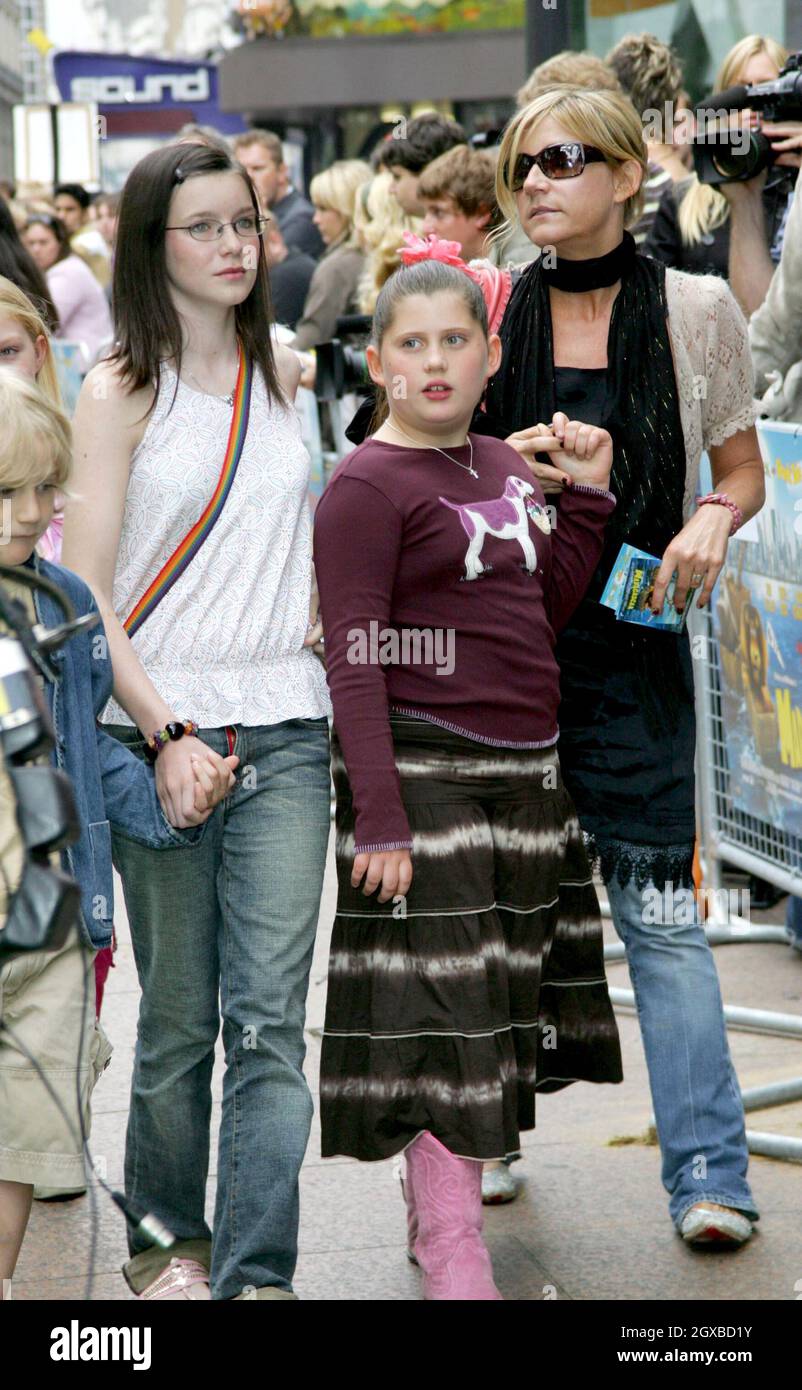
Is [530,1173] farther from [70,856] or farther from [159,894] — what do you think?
[70,856]

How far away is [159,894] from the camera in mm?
3402

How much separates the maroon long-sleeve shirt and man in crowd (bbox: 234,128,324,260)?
7.38 meters

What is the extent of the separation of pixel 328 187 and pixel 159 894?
6970 millimetres

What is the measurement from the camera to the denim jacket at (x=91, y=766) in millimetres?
3082

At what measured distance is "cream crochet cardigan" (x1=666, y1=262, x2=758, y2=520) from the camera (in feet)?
12.3

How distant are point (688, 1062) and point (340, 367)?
12.7ft

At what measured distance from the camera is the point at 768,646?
477 cm

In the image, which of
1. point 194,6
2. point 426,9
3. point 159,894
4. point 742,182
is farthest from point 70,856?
point 194,6

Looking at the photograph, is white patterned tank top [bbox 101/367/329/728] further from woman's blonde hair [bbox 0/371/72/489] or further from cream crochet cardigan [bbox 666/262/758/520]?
cream crochet cardigan [bbox 666/262/758/520]

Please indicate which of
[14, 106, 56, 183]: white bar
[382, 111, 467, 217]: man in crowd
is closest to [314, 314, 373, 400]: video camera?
[382, 111, 467, 217]: man in crowd

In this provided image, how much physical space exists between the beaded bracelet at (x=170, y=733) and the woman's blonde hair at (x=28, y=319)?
33.2 inches

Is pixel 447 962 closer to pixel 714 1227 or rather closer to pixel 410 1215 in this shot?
pixel 410 1215
